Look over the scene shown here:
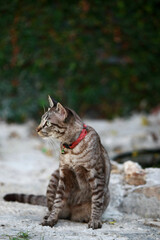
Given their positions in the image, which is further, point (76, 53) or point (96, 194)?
point (76, 53)

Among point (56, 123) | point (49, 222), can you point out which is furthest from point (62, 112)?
point (49, 222)

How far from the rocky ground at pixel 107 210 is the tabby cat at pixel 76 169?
130mm

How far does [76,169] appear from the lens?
333 centimetres

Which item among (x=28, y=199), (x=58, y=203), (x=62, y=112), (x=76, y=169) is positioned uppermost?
(x=62, y=112)

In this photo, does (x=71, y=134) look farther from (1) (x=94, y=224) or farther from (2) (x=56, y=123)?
(1) (x=94, y=224)

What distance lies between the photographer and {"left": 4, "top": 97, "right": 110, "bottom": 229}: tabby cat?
131 inches

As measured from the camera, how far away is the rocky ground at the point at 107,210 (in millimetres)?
3013

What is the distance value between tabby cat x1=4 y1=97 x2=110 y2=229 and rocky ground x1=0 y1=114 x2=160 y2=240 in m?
0.13

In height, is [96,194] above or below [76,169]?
below

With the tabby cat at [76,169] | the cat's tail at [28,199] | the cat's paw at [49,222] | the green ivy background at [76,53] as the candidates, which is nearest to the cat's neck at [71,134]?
the tabby cat at [76,169]

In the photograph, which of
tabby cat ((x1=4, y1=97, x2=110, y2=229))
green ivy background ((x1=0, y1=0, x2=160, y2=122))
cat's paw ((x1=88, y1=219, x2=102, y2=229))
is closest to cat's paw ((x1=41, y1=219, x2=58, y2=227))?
tabby cat ((x1=4, y1=97, x2=110, y2=229))

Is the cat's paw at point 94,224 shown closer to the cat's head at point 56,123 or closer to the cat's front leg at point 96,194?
the cat's front leg at point 96,194

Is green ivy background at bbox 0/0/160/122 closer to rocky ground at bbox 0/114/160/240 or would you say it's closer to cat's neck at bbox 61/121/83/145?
rocky ground at bbox 0/114/160/240

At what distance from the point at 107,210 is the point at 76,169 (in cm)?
89
